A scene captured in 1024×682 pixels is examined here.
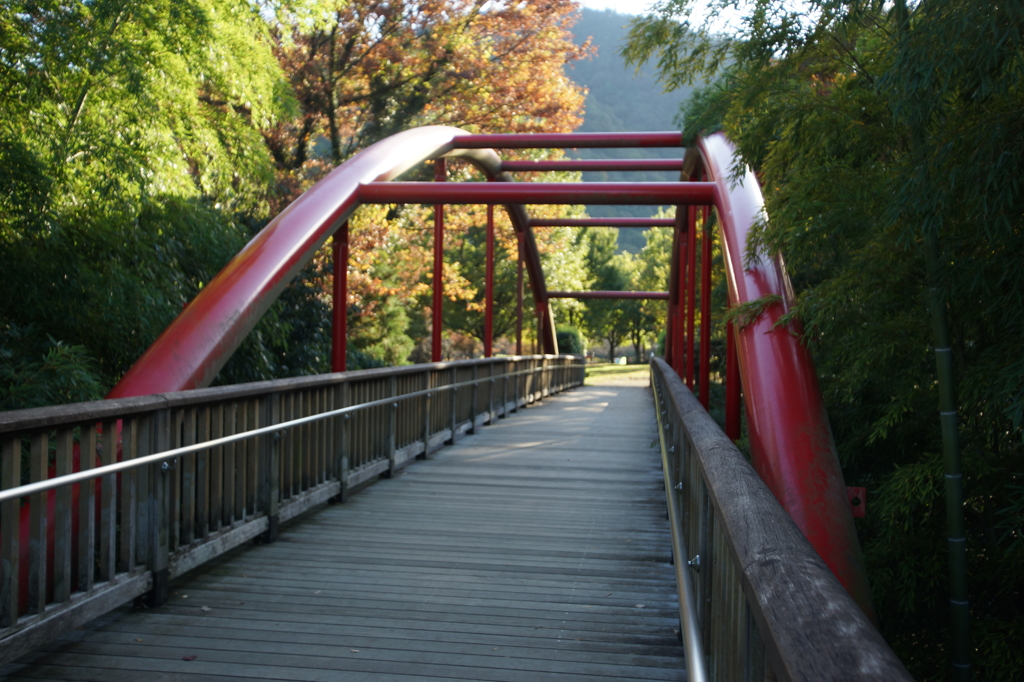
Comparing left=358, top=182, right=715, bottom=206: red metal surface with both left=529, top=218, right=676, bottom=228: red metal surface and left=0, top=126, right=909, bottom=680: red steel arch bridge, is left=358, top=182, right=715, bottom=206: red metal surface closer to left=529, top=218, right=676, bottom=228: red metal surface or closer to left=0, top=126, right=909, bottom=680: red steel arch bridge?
left=0, top=126, right=909, bottom=680: red steel arch bridge

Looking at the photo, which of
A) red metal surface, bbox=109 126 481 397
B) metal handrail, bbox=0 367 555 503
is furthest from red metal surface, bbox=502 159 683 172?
metal handrail, bbox=0 367 555 503

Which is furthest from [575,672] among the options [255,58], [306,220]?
[255,58]

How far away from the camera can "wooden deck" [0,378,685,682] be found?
2.83 m

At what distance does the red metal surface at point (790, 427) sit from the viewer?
3.19 meters

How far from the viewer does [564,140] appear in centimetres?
1095

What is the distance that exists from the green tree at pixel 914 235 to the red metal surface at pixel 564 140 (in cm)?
605

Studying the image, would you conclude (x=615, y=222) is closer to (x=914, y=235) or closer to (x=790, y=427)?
(x=790, y=427)

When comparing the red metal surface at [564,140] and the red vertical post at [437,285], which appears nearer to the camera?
the red vertical post at [437,285]

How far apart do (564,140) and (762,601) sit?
10345 millimetres

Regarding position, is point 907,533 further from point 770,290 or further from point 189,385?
point 189,385

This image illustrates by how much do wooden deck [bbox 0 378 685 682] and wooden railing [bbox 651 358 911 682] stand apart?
83cm

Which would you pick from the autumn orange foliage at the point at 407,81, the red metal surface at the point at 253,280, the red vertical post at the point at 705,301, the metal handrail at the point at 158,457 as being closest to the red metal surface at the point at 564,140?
the red metal surface at the point at 253,280

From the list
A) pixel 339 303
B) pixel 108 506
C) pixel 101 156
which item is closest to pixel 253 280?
pixel 101 156

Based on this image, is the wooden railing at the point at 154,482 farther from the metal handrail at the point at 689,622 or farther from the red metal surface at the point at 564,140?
the red metal surface at the point at 564,140
